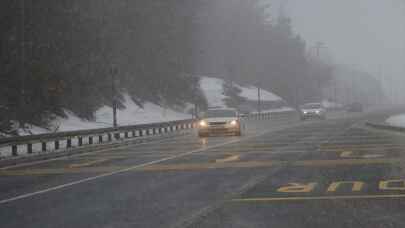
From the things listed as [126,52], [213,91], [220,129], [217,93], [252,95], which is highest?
[126,52]

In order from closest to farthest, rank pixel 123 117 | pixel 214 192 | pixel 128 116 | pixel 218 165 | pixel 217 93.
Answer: pixel 214 192
pixel 218 165
pixel 123 117
pixel 128 116
pixel 217 93

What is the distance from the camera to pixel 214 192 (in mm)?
12664

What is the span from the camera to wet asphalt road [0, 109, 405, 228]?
31.4 feet

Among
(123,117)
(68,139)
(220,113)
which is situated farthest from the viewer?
(123,117)

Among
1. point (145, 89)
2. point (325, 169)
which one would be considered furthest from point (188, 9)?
point (325, 169)

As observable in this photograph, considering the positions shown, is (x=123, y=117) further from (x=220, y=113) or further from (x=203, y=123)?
(x=203, y=123)

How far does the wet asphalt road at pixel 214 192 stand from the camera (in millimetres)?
9586

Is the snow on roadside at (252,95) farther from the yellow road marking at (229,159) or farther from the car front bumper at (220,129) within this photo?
the yellow road marking at (229,159)

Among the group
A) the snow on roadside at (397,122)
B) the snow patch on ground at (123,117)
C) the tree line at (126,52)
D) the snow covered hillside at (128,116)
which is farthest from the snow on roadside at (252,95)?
the snow on roadside at (397,122)

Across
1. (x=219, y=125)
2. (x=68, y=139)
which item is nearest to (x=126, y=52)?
(x=219, y=125)

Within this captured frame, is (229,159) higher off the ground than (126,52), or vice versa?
(126,52)

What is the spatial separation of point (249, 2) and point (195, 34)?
1581 inches

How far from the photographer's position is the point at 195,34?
10056 centimetres

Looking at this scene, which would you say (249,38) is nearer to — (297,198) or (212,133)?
(212,133)
